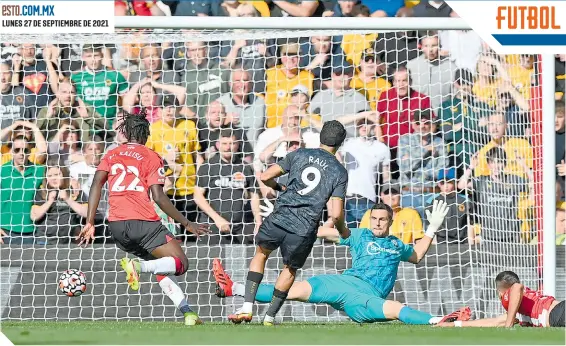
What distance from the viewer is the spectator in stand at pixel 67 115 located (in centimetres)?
1260

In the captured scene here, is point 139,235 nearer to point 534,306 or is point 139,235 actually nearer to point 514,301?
point 514,301

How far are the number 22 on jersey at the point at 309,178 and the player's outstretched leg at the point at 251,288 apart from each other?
1.98 feet

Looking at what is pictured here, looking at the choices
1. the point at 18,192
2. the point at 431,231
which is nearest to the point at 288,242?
the point at 431,231

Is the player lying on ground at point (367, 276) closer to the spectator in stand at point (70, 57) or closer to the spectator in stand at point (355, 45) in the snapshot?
the spectator in stand at point (355, 45)

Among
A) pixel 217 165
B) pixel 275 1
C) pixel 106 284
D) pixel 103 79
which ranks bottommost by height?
pixel 106 284

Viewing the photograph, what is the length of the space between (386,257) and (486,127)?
2.66 meters

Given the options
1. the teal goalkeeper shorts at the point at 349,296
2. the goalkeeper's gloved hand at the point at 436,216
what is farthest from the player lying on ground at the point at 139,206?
the goalkeeper's gloved hand at the point at 436,216

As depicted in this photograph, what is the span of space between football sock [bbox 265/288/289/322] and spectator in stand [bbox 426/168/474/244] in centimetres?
313

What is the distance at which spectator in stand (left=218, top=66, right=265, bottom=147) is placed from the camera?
1247 centimetres

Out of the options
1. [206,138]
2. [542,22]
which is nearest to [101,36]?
[206,138]

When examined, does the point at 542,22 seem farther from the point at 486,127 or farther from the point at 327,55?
the point at 327,55

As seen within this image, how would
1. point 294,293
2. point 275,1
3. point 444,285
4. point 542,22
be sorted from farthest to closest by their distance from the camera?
point 275,1 → point 542,22 → point 444,285 → point 294,293

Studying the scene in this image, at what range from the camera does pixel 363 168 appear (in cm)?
1205

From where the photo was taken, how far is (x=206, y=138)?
12.5 metres
